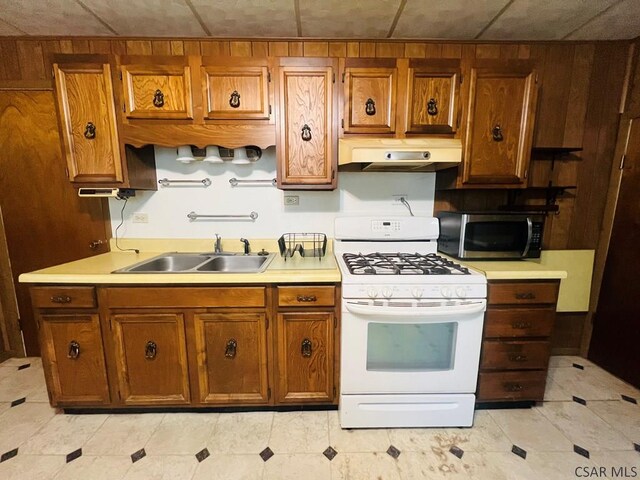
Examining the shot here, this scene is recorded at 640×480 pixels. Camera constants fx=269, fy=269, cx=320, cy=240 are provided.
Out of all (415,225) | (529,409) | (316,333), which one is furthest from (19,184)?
(529,409)

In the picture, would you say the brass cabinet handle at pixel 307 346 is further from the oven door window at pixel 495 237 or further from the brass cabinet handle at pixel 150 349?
the oven door window at pixel 495 237

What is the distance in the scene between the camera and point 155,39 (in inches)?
75.7

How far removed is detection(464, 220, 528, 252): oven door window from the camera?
5.91 feet

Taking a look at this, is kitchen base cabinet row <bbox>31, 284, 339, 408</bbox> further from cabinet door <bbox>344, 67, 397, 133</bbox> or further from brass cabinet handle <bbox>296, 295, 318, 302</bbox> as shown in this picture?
cabinet door <bbox>344, 67, 397, 133</bbox>

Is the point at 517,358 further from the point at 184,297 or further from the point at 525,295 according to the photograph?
the point at 184,297

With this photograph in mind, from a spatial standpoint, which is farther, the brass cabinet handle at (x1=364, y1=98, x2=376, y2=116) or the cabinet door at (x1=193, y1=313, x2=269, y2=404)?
the brass cabinet handle at (x1=364, y1=98, x2=376, y2=116)

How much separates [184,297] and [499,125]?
88.7 inches

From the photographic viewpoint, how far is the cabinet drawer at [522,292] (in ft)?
5.21

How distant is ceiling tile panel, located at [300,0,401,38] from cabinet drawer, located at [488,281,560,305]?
1777mm

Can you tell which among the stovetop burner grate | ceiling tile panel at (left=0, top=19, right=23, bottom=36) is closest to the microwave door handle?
the stovetop burner grate

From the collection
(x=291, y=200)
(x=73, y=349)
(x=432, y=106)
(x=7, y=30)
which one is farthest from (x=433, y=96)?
(x=7, y=30)

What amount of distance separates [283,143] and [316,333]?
1222 mm

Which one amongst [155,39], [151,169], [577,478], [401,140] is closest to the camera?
[577,478]

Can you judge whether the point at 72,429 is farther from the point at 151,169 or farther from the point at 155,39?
the point at 155,39
